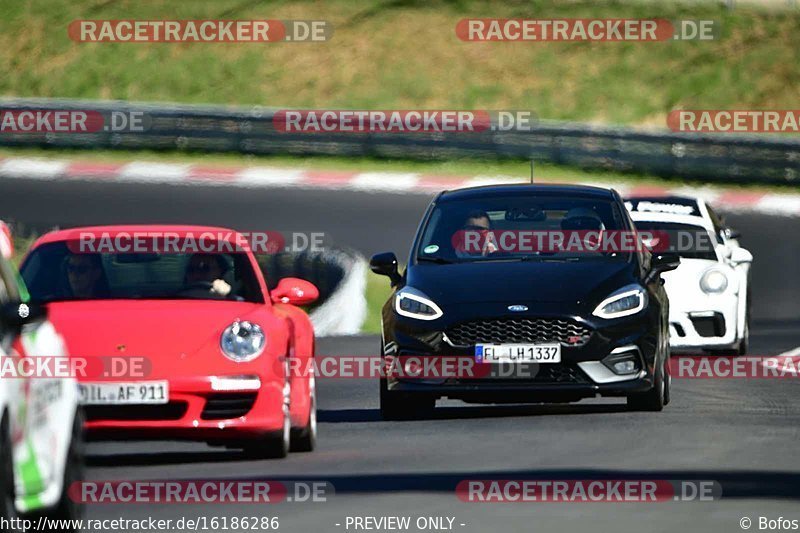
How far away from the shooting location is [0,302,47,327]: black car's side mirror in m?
6.73

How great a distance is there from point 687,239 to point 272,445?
854 centimetres

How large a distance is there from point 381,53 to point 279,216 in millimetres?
13286

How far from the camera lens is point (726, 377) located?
1559 centimetres

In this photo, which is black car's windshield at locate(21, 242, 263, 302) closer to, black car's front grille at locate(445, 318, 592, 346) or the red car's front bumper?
the red car's front bumper

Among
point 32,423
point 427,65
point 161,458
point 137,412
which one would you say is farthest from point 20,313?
point 427,65

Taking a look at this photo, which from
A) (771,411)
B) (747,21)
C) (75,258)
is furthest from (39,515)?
Answer: (747,21)

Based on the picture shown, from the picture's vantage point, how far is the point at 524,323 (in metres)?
11.9

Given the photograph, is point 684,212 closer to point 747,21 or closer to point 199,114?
point 199,114

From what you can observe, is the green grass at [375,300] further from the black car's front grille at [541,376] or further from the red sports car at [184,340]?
the red sports car at [184,340]

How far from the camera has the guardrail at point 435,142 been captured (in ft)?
96.1
